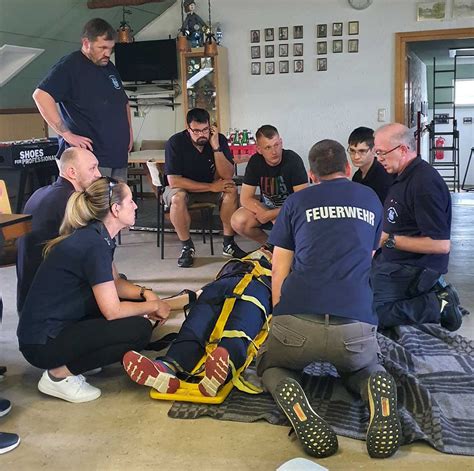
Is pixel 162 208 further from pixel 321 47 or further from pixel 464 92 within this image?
pixel 464 92

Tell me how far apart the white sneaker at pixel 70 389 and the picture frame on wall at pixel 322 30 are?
19.4ft

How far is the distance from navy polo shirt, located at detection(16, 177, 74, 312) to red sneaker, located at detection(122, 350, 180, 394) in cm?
86

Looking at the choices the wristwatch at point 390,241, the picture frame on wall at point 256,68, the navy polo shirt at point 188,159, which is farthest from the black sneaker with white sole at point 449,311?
the picture frame on wall at point 256,68

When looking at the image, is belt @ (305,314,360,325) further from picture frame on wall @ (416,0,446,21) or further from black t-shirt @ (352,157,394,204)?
picture frame on wall @ (416,0,446,21)

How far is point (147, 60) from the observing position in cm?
809

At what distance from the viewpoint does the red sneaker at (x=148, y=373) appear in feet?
8.23

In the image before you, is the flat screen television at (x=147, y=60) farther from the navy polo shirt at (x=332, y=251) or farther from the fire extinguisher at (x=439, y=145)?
the navy polo shirt at (x=332, y=251)

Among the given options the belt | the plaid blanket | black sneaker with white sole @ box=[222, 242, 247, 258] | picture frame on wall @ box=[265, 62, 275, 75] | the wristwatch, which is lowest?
the plaid blanket

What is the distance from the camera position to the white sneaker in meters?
2.63

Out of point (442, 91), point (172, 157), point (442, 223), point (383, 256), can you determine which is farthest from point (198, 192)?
point (442, 91)

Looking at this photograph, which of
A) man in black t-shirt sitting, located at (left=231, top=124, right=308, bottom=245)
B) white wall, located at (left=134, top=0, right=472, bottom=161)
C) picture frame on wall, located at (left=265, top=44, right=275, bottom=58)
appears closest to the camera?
man in black t-shirt sitting, located at (left=231, top=124, right=308, bottom=245)

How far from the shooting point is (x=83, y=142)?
3818 mm

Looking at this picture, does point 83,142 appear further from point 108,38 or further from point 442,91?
point 442,91

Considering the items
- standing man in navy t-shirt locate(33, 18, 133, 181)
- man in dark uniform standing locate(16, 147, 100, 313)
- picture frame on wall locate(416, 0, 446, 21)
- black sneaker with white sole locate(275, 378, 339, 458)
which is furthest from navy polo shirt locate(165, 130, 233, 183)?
picture frame on wall locate(416, 0, 446, 21)
